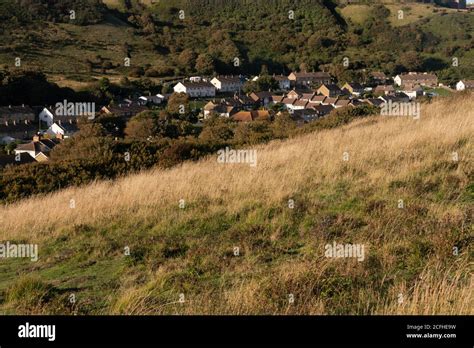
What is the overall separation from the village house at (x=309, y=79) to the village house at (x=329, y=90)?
958cm

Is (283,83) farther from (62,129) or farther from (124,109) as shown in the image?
(62,129)

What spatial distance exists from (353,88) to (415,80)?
494 inches

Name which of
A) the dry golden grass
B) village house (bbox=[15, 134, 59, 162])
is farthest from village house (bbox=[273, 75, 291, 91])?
the dry golden grass

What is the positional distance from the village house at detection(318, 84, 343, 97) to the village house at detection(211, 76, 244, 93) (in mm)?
14290

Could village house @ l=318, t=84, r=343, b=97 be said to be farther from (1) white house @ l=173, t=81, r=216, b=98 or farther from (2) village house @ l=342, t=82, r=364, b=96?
(1) white house @ l=173, t=81, r=216, b=98

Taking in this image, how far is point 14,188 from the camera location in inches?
603

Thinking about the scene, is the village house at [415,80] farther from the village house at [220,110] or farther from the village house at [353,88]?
the village house at [220,110]

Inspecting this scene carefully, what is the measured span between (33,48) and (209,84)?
2913 cm

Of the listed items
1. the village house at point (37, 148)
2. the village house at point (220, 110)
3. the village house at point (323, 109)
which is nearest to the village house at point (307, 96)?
the village house at point (323, 109)

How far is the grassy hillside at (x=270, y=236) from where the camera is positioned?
4.80 meters

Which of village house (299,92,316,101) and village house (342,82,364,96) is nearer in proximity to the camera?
village house (299,92,316,101)

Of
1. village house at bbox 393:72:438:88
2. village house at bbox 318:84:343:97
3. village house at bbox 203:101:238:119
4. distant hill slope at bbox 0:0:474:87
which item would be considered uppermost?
distant hill slope at bbox 0:0:474:87

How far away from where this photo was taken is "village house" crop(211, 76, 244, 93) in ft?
283
